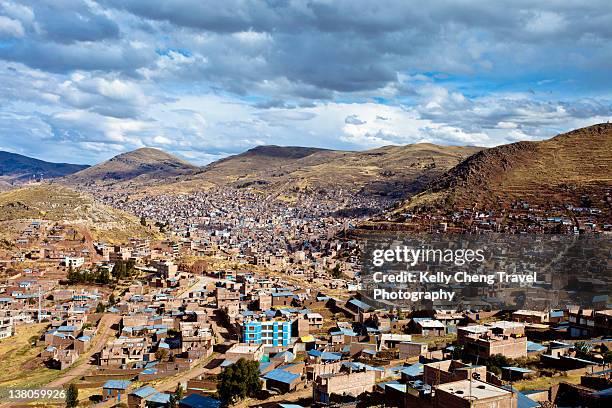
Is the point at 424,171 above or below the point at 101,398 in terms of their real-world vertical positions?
above

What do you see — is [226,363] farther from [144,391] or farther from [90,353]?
[90,353]

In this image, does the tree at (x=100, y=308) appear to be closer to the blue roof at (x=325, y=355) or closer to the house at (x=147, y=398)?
the house at (x=147, y=398)

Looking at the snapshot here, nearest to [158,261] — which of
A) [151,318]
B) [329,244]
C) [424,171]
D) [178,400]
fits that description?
[151,318]

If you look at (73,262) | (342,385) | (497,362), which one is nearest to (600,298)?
(497,362)

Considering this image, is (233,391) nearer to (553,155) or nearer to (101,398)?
(101,398)

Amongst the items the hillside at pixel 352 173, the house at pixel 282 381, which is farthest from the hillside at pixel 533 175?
the house at pixel 282 381

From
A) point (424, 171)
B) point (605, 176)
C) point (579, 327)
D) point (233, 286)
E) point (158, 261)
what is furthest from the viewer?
point (424, 171)

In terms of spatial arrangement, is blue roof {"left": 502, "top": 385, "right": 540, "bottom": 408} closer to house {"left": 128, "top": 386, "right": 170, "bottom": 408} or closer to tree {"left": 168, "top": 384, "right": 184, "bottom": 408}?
tree {"left": 168, "top": 384, "right": 184, "bottom": 408}
